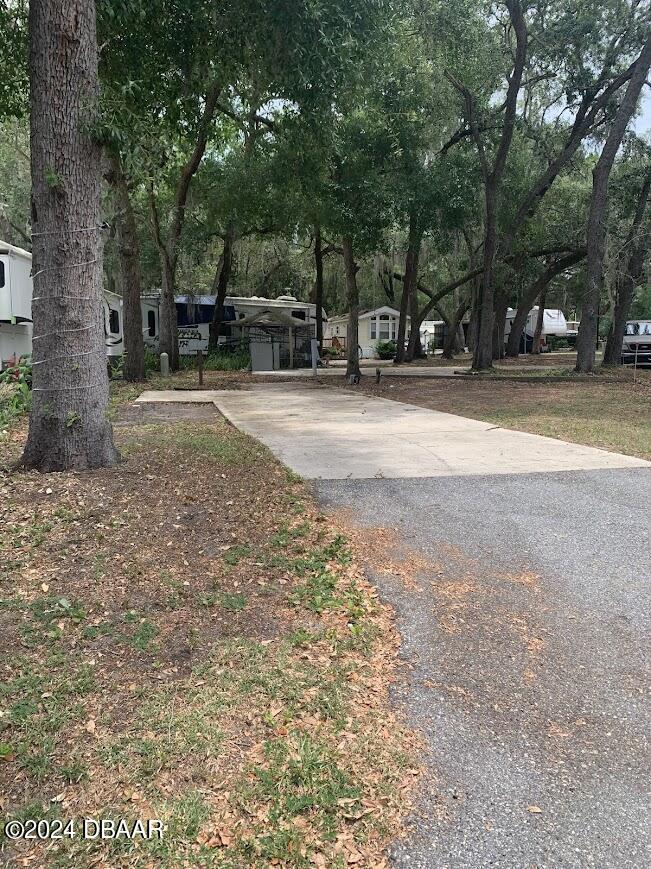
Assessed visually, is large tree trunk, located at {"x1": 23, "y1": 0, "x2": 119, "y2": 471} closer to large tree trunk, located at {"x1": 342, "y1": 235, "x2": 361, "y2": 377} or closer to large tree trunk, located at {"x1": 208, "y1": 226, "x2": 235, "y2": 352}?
large tree trunk, located at {"x1": 342, "y1": 235, "x2": 361, "y2": 377}

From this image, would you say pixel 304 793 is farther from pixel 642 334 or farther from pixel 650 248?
pixel 642 334

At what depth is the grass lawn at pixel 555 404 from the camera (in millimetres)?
8523

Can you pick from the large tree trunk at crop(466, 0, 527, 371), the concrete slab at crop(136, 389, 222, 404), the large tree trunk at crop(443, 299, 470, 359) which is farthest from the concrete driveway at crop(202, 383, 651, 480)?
the large tree trunk at crop(443, 299, 470, 359)

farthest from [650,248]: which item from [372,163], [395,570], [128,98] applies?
[395,570]

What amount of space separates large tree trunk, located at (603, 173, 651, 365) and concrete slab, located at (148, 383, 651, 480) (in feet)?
38.3

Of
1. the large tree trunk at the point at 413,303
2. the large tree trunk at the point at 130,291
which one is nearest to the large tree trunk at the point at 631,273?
the large tree trunk at the point at 413,303

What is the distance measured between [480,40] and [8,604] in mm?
17959

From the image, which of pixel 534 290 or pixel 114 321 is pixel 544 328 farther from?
pixel 114 321

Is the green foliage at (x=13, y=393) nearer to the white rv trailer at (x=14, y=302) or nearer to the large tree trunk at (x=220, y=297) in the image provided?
the white rv trailer at (x=14, y=302)

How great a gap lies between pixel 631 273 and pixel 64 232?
64.5ft

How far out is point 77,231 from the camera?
5305mm

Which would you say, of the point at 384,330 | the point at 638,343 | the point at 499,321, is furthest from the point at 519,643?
the point at 384,330

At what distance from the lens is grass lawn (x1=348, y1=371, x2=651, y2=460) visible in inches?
336

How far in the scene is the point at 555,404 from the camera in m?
12.3
